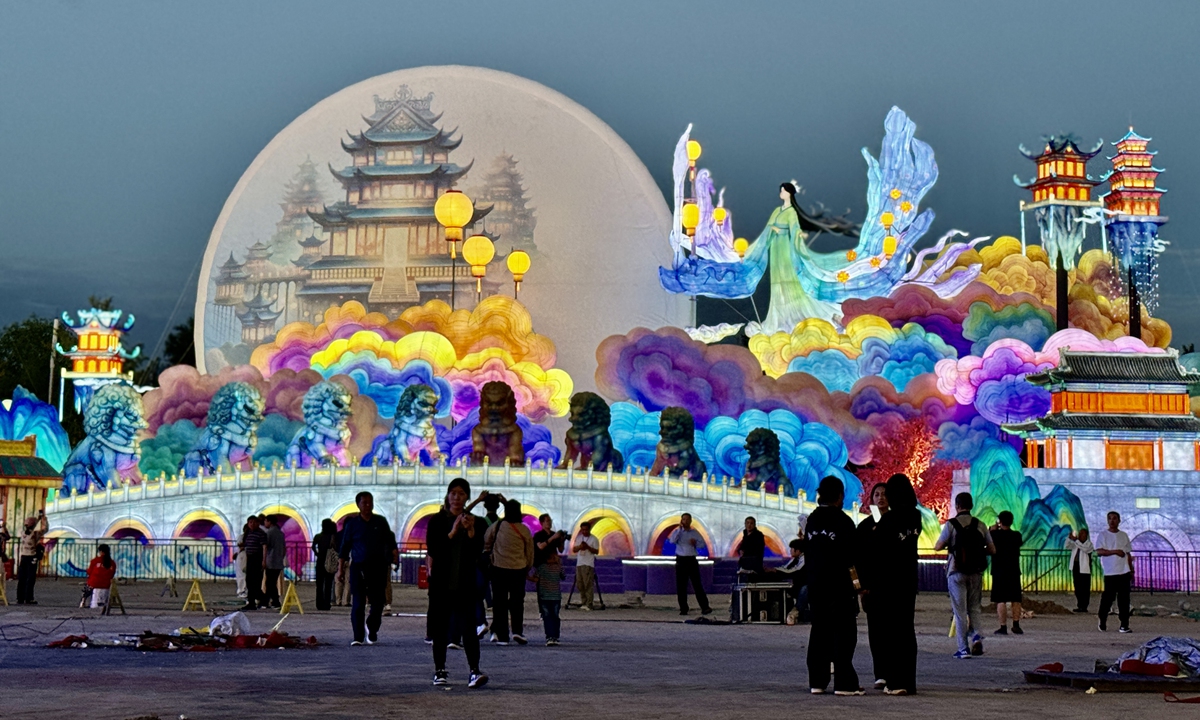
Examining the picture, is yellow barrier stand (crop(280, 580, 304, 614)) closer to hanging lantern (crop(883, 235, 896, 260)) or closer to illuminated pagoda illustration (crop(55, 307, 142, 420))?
hanging lantern (crop(883, 235, 896, 260))

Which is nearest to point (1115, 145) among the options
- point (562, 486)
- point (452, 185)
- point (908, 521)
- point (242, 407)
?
point (452, 185)

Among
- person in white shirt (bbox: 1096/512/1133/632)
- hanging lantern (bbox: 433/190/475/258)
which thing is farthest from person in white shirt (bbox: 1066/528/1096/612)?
hanging lantern (bbox: 433/190/475/258)

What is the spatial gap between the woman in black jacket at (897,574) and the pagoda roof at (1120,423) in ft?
130


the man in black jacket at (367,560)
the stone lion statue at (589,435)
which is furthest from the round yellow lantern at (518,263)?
the man in black jacket at (367,560)

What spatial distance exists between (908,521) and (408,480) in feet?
114

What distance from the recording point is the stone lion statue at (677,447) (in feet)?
162

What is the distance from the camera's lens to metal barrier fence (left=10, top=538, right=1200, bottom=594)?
36812 mm

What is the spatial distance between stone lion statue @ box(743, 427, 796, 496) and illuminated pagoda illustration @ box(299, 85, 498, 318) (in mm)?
19352

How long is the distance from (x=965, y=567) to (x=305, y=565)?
27844 mm

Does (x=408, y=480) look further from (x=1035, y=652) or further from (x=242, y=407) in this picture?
(x=1035, y=652)

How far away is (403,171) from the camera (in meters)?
65.8

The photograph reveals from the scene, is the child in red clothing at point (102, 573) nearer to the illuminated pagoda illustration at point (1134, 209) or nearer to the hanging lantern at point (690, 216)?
the hanging lantern at point (690, 216)

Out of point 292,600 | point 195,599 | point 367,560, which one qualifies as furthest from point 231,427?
point 367,560

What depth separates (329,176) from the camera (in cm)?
6688
